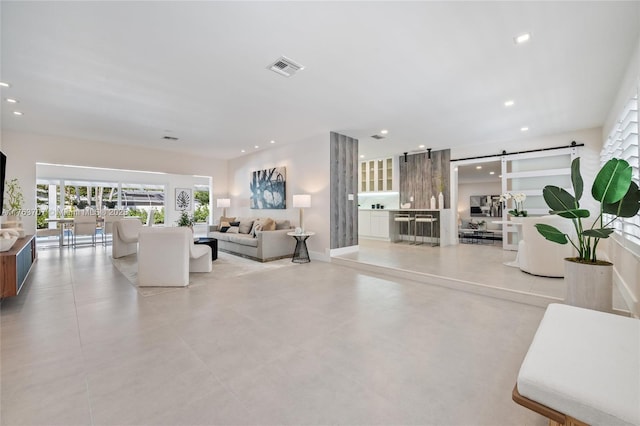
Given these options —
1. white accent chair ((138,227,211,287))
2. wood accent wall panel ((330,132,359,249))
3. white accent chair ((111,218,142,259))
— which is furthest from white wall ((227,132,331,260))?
white accent chair ((111,218,142,259))

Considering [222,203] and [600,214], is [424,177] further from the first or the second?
[222,203]

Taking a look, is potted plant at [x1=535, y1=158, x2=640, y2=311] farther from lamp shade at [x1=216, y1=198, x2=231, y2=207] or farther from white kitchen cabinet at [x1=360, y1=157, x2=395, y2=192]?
lamp shade at [x1=216, y1=198, x2=231, y2=207]

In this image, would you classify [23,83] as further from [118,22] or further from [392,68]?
[392,68]

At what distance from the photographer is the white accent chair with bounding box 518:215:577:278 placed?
4.02 metres

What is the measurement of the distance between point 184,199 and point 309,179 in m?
5.39

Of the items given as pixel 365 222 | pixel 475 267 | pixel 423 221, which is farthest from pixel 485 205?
pixel 475 267

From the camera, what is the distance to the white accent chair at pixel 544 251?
402 centimetres

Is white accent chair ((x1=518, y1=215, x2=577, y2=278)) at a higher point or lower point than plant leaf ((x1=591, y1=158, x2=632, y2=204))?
lower

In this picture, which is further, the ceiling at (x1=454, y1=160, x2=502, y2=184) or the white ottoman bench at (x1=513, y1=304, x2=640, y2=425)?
the ceiling at (x1=454, y1=160, x2=502, y2=184)

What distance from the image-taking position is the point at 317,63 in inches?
129

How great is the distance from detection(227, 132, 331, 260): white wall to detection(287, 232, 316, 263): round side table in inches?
7.4

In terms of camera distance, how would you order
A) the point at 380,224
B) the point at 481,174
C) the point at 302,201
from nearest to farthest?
the point at 302,201, the point at 380,224, the point at 481,174

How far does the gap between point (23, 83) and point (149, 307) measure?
3560 mm

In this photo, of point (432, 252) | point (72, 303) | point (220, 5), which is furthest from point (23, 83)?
point (432, 252)
